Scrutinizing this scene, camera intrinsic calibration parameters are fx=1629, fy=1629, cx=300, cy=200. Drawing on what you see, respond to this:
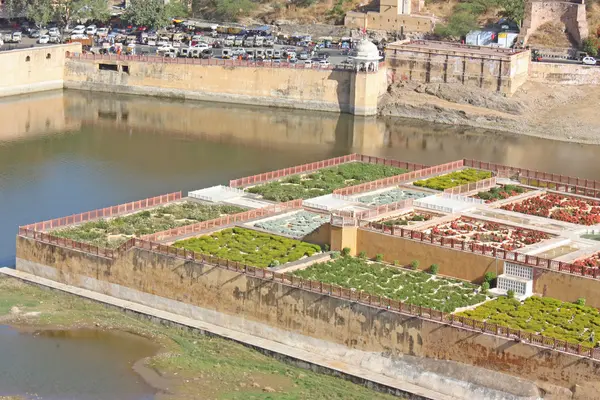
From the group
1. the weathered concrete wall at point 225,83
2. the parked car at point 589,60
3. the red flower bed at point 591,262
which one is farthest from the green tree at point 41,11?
the red flower bed at point 591,262

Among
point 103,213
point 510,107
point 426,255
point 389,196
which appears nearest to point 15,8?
point 510,107

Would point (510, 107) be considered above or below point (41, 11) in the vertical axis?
below

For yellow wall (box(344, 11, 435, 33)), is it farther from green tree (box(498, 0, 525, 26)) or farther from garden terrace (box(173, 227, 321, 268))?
garden terrace (box(173, 227, 321, 268))

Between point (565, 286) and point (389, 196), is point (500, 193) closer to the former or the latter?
point (389, 196)

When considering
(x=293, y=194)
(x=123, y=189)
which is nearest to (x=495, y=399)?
(x=293, y=194)

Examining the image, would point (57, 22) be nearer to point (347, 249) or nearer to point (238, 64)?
point (238, 64)

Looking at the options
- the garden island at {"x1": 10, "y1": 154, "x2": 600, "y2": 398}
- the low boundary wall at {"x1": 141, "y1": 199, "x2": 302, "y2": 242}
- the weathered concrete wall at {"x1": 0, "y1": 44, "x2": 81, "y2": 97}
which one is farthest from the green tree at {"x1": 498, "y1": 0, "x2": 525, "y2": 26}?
the low boundary wall at {"x1": 141, "y1": 199, "x2": 302, "y2": 242}
